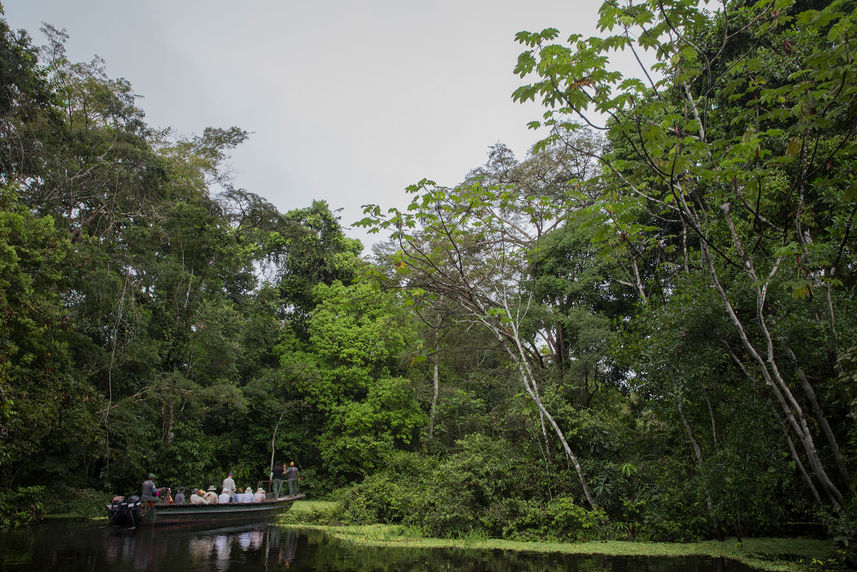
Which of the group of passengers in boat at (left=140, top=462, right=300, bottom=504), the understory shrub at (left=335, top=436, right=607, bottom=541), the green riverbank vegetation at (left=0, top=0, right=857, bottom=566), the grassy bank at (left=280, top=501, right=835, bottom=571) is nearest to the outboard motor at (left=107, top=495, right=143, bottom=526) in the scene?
the group of passengers in boat at (left=140, top=462, right=300, bottom=504)

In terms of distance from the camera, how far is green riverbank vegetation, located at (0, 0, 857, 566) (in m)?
5.23

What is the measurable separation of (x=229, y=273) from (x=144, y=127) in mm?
7935

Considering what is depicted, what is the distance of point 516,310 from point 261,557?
8476 mm

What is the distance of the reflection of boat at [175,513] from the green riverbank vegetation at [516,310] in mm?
2332

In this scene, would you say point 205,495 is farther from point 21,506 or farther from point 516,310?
point 516,310

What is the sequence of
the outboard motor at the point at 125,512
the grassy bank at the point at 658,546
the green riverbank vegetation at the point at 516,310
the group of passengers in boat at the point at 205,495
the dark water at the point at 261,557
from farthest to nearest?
the group of passengers in boat at the point at 205,495 → the outboard motor at the point at 125,512 → the dark water at the point at 261,557 → the grassy bank at the point at 658,546 → the green riverbank vegetation at the point at 516,310

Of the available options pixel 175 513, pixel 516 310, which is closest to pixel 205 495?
pixel 175 513

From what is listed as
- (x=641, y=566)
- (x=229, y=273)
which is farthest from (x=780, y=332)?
(x=229, y=273)

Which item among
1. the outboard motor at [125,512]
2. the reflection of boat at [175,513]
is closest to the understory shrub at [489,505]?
the reflection of boat at [175,513]

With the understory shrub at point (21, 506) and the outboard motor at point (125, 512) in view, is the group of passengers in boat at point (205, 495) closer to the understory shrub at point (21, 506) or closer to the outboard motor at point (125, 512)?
the outboard motor at point (125, 512)

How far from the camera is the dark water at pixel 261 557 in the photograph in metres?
6.64

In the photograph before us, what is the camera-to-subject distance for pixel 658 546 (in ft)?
25.6

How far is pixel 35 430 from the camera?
10.7 meters

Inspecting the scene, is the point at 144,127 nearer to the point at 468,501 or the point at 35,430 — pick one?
the point at 35,430
